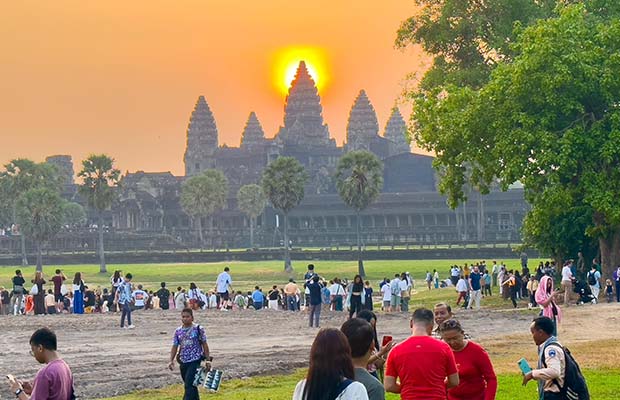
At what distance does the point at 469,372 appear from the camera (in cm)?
1148

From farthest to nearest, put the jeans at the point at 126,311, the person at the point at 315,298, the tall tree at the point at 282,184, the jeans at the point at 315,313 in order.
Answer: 1. the tall tree at the point at 282,184
2. the jeans at the point at 126,311
3. the jeans at the point at 315,313
4. the person at the point at 315,298

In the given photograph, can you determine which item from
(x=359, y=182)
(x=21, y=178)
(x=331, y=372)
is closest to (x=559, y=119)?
(x=331, y=372)

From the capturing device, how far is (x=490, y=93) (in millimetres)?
40688

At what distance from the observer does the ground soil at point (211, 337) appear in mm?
23609

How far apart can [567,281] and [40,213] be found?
3152 inches

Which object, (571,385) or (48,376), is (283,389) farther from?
(48,376)

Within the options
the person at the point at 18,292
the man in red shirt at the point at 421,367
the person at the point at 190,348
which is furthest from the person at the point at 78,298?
the man in red shirt at the point at 421,367

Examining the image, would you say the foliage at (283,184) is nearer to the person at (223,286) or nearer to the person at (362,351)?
the person at (223,286)

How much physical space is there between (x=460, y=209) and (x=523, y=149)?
102841 mm

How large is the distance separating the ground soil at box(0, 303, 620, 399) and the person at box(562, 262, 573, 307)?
43.2 inches

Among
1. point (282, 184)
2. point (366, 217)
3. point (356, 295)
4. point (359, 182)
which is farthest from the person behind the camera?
point (366, 217)

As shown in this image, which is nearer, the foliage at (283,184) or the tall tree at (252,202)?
the foliage at (283,184)

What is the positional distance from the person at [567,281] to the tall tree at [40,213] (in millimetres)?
77986

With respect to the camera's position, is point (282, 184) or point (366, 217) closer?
point (282, 184)
